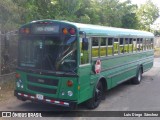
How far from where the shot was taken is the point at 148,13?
43.5m

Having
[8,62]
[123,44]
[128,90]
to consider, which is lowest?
[128,90]

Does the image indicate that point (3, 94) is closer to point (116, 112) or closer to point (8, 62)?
point (8, 62)

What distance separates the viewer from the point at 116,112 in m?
8.35

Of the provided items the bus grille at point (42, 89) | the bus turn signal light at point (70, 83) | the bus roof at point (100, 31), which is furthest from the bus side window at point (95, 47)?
the bus grille at point (42, 89)

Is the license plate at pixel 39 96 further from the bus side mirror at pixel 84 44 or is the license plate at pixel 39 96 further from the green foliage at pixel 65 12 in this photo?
the green foliage at pixel 65 12

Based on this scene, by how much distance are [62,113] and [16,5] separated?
5181mm

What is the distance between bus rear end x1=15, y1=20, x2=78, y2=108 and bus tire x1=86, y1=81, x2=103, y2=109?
111 cm

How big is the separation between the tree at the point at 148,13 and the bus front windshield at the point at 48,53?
3676 cm

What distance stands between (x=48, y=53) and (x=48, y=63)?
10.4 inches

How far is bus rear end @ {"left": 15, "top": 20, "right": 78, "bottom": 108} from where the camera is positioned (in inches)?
290

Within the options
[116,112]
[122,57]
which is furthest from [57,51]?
[122,57]

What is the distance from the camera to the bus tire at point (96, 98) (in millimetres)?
8375

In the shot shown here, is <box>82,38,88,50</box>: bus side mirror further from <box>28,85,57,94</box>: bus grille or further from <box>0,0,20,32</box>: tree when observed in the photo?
<box>0,0,20,32</box>: tree

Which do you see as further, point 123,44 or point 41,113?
point 123,44
